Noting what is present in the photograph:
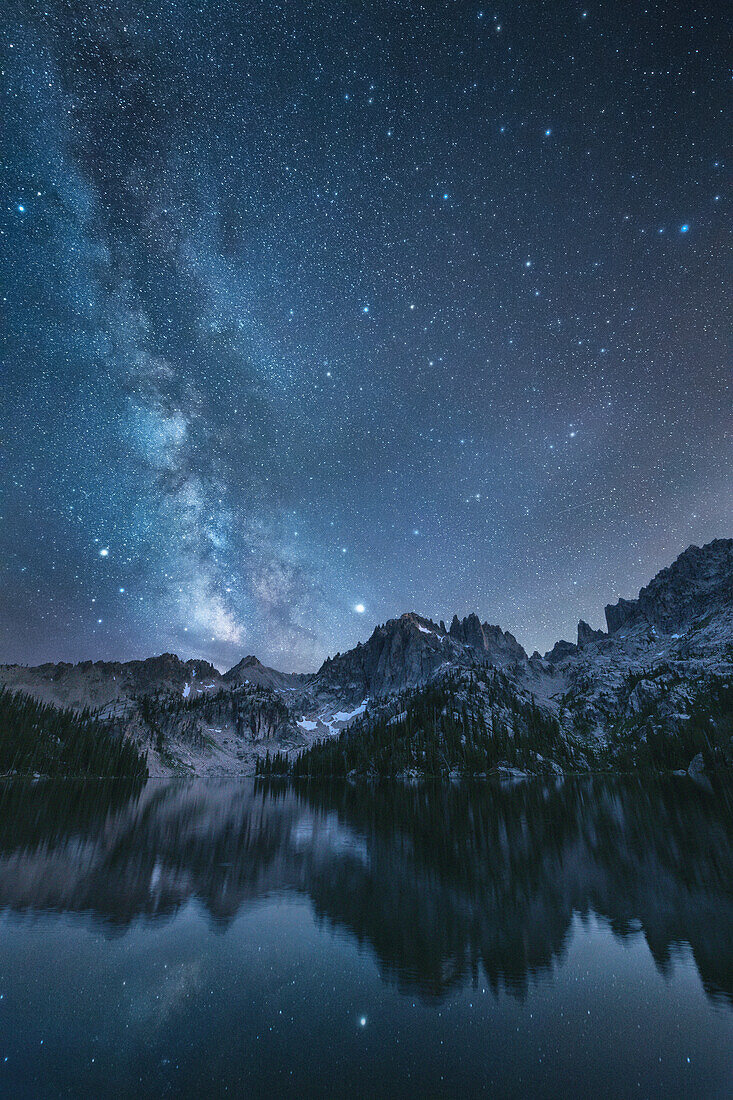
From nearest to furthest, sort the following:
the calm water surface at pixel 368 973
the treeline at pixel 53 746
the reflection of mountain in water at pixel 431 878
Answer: the calm water surface at pixel 368 973
the reflection of mountain in water at pixel 431 878
the treeline at pixel 53 746

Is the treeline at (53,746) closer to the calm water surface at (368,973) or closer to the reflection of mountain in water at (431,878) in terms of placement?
the reflection of mountain in water at (431,878)

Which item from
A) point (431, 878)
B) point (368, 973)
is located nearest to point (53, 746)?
point (431, 878)

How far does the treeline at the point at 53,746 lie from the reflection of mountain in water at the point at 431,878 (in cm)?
11949

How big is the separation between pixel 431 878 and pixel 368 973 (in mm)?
15694

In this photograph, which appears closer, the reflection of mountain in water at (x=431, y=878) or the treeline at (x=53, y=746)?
the reflection of mountain in water at (x=431, y=878)

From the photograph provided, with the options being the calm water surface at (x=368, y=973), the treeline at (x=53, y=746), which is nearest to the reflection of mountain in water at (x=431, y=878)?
the calm water surface at (x=368, y=973)

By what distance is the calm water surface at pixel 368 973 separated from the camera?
1205 cm

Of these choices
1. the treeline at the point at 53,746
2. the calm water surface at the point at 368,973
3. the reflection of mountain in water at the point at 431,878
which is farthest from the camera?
the treeline at the point at 53,746

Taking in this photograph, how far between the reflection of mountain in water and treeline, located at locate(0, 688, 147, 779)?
119 metres

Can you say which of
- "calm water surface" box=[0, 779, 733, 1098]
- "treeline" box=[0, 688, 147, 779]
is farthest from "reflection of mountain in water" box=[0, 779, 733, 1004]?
"treeline" box=[0, 688, 147, 779]

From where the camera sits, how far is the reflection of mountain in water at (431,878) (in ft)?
67.4

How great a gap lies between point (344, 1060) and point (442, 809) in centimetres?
7325

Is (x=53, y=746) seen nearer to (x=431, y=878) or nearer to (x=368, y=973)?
(x=431, y=878)

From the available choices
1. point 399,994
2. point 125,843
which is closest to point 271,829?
point 125,843
